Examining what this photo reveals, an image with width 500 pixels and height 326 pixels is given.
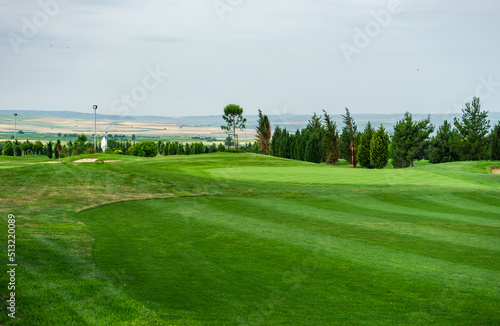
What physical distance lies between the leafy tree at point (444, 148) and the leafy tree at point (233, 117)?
41.9m

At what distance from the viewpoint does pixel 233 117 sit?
10300cm

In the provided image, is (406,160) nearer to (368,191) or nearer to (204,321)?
(368,191)

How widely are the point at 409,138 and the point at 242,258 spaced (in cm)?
6329

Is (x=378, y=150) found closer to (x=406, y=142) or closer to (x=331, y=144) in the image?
(x=406, y=142)

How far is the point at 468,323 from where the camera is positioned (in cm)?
708

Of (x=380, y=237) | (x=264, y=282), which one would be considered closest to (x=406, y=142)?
(x=380, y=237)

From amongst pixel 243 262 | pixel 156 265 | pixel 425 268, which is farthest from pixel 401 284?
pixel 156 265

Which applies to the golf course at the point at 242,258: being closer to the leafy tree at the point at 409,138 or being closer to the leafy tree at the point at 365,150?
the leafy tree at the point at 365,150

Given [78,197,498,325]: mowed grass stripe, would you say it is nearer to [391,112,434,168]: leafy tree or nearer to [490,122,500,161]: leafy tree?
[490,122,500,161]: leafy tree

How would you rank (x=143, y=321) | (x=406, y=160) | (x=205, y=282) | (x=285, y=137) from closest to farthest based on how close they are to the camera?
1. (x=143, y=321)
2. (x=205, y=282)
3. (x=406, y=160)
4. (x=285, y=137)

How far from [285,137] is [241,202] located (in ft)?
248

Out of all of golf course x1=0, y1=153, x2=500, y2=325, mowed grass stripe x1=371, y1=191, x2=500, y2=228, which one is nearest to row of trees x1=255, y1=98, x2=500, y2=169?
mowed grass stripe x1=371, y1=191, x2=500, y2=228

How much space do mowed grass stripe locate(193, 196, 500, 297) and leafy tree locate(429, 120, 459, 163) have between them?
214 feet

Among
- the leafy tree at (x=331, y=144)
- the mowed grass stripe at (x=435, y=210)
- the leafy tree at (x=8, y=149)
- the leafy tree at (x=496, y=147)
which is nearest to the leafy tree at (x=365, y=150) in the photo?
the leafy tree at (x=496, y=147)
